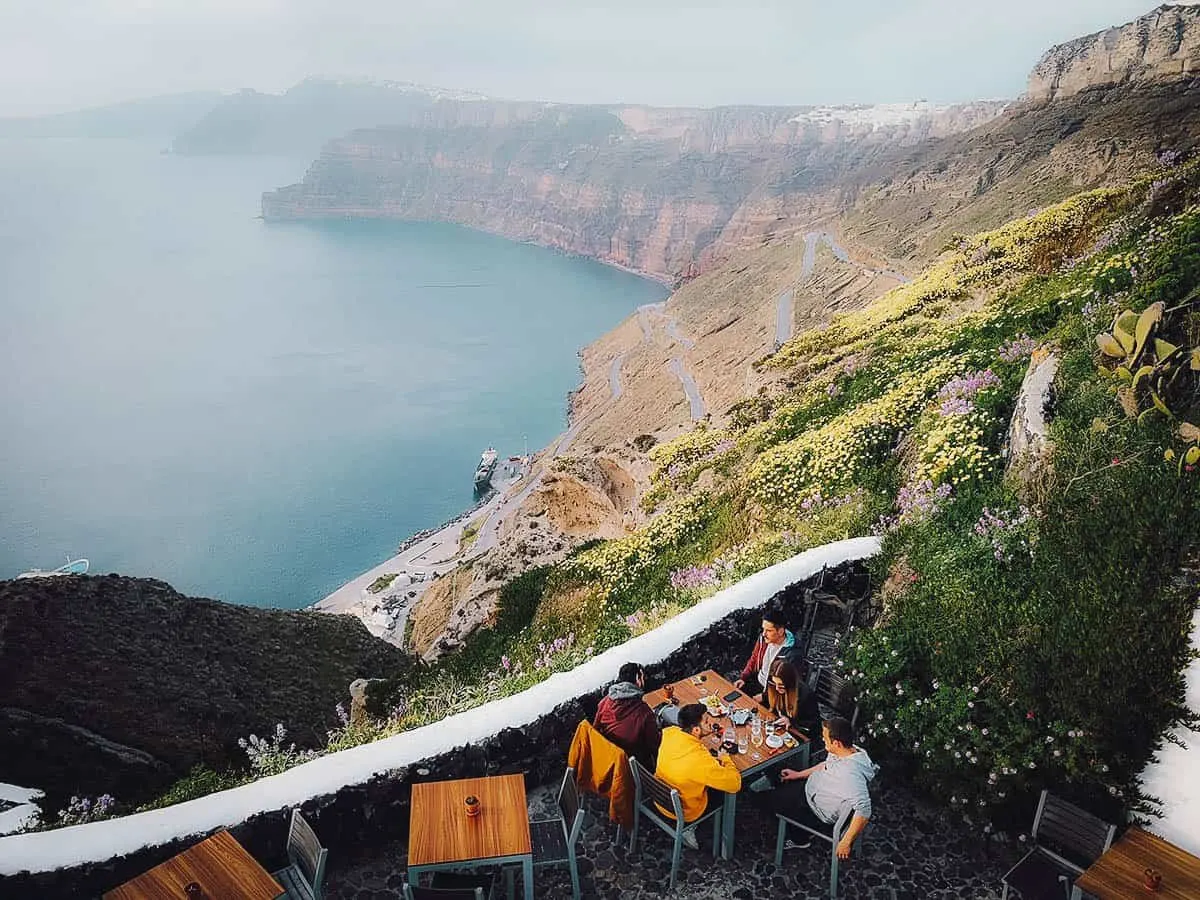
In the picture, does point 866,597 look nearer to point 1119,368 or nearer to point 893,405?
point 1119,368

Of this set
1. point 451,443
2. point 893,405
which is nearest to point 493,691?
point 893,405

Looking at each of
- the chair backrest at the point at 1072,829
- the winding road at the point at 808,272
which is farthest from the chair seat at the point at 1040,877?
the winding road at the point at 808,272

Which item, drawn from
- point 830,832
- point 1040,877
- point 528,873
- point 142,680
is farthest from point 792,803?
point 142,680

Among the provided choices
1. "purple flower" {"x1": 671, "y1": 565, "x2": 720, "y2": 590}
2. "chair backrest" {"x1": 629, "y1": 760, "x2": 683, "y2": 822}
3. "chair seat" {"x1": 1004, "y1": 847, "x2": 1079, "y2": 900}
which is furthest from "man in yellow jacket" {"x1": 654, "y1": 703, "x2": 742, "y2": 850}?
"purple flower" {"x1": 671, "y1": 565, "x2": 720, "y2": 590}

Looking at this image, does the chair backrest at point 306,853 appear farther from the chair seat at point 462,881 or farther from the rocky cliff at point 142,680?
the rocky cliff at point 142,680

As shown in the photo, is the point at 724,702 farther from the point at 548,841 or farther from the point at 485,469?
the point at 485,469
